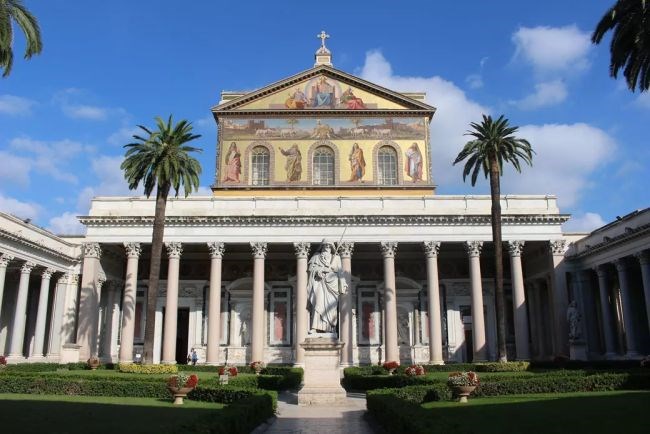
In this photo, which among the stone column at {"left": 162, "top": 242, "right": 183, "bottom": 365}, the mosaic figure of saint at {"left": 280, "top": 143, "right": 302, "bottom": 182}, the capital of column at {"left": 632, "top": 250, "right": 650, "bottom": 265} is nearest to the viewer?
the capital of column at {"left": 632, "top": 250, "right": 650, "bottom": 265}

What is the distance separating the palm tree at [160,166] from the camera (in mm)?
31750

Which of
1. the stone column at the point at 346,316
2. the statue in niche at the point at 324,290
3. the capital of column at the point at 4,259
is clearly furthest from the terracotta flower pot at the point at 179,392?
the capital of column at the point at 4,259

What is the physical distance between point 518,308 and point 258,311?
16169mm

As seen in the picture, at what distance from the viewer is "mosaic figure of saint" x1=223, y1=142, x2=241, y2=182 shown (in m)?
41.7

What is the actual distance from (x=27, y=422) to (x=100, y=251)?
2682cm

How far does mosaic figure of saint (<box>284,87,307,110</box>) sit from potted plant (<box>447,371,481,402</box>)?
1126 inches

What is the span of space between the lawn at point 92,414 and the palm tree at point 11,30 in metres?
12.9

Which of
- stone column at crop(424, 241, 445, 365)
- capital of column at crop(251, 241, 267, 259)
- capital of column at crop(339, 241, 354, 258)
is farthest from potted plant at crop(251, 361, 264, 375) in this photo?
stone column at crop(424, 241, 445, 365)

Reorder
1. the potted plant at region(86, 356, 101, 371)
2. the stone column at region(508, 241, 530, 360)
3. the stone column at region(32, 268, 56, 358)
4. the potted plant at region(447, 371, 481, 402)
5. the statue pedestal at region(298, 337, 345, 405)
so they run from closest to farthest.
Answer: the potted plant at region(447, 371, 481, 402), the statue pedestal at region(298, 337, 345, 405), the potted plant at region(86, 356, 101, 371), the stone column at region(508, 241, 530, 360), the stone column at region(32, 268, 56, 358)

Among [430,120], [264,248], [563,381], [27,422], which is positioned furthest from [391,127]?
[27,422]

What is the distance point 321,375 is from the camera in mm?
18641

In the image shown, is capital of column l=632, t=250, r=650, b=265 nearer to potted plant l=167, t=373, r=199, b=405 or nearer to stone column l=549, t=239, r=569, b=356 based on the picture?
stone column l=549, t=239, r=569, b=356

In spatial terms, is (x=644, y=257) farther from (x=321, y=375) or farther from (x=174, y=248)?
(x=174, y=248)

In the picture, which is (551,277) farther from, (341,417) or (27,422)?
(27,422)
